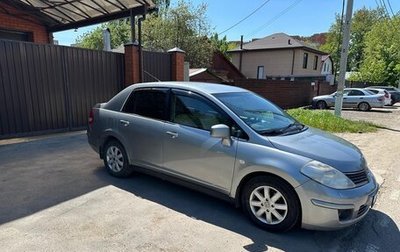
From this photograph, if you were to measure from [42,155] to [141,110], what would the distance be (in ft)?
9.11

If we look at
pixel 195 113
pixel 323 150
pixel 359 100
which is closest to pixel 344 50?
pixel 359 100

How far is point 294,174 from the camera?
9.93 feet

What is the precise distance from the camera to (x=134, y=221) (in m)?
3.44

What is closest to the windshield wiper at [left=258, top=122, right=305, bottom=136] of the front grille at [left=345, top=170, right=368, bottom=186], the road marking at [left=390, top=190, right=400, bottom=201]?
the front grille at [left=345, top=170, right=368, bottom=186]

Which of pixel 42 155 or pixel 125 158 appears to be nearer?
pixel 125 158

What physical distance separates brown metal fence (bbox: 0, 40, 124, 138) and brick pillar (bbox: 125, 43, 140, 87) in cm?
24

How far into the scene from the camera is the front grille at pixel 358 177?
3.11 metres

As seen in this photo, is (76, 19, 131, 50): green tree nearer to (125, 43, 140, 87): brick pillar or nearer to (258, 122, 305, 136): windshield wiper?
→ (125, 43, 140, 87): brick pillar

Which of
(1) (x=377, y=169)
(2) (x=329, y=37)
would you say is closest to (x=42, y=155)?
(1) (x=377, y=169)

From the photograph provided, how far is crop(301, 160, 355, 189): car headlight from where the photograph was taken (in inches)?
117

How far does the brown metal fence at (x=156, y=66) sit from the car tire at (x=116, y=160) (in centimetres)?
506

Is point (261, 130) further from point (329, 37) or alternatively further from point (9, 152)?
point (329, 37)

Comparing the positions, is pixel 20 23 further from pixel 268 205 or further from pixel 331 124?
pixel 331 124

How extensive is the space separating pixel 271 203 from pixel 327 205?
1.87 feet
